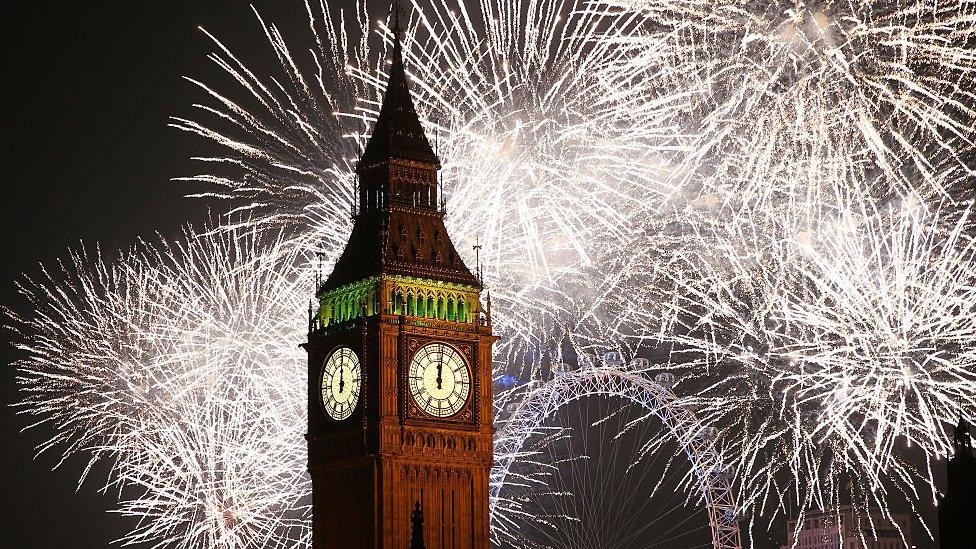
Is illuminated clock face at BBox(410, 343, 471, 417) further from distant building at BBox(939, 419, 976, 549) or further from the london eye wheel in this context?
distant building at BBox(939, 419, 976, 549)

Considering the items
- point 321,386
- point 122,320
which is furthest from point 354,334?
point 122,320

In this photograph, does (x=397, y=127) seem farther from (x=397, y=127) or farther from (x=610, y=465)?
(x=610, y=465)

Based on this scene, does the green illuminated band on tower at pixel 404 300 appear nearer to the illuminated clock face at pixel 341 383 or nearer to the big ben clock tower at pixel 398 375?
the big ben clock tower at pixel 398 375

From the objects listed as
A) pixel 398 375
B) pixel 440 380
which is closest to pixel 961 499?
pixel 398 375

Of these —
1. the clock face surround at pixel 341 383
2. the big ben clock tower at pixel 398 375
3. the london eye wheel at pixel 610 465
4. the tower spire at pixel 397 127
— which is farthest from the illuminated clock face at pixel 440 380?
the london eye wheel at pixel 610 465

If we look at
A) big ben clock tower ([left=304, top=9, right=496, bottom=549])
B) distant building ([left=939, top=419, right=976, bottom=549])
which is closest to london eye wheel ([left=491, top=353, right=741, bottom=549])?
big ben clock tower ([left=304, top=9, right=496, bottom=549])

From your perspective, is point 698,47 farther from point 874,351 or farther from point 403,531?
point 403,531
